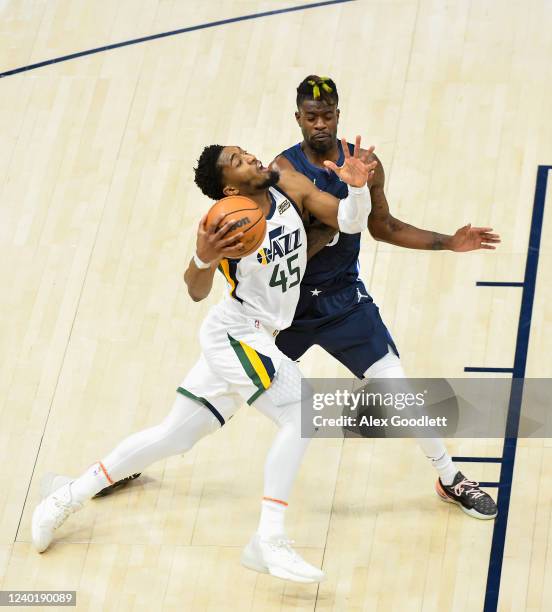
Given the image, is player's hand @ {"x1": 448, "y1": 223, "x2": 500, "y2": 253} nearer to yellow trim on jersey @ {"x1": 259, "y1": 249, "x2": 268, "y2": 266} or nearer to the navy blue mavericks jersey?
the navy blue mavericks jersey

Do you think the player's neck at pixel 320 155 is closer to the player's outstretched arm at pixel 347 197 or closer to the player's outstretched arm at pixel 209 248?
the player's outstretched arm at pixel 347 197

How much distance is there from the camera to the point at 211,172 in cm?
670

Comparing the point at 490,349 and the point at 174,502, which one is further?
the point at 490,349

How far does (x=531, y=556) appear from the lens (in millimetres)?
7184

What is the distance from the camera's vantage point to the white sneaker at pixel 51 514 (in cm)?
738

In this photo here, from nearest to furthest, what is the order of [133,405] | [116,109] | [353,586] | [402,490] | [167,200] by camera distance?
[353,586]
[402,490]
[133,405]
[167,200]
[116,109]

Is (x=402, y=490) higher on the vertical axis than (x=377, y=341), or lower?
lower

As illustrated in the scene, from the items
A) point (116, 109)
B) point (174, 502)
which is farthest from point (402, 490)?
point (116, 109)

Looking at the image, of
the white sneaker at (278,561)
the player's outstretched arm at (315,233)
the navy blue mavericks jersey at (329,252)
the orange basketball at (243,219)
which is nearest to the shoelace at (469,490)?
the white sneaker at (278,561)

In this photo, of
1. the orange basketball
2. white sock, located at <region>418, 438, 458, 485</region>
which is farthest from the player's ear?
white sock, located at <region>418, 438, 458, 485</region>

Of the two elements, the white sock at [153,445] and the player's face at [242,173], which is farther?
the white sock at [153,445]

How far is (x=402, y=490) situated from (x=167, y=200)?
9.93 feet

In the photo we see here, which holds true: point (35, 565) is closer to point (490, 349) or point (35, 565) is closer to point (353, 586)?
point (353, 586)

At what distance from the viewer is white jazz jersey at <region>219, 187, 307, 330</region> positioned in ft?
22.3
